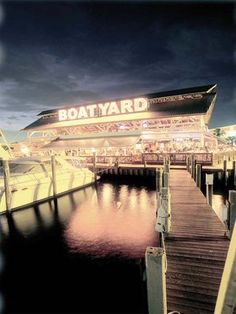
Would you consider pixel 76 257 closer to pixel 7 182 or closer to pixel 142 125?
pixel 7 182

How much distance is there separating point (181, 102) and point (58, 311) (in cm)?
2841

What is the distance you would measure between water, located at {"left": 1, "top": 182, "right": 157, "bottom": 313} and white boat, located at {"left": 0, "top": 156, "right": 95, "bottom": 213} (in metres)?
0.94

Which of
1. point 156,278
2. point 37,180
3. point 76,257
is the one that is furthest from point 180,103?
point 156,278

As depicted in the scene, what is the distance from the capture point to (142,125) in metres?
32.2

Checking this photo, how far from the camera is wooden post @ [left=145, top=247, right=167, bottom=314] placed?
13.8 ft

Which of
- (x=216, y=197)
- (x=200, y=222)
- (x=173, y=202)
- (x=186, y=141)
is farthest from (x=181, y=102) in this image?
(x=200, y=222)

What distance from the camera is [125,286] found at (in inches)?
336

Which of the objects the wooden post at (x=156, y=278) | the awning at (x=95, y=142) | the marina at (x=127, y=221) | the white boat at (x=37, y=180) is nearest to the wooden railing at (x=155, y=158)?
the marina at (x=127, y=221)

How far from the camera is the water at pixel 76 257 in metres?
7.81

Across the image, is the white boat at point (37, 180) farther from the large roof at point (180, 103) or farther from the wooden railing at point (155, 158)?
the large roof at point (180, 103)

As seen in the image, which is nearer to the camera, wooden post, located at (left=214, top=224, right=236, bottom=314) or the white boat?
wooden post, located at (left=214, top=224, right=236, bottom=314)

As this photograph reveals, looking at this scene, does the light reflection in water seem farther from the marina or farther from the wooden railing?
the wooden railing

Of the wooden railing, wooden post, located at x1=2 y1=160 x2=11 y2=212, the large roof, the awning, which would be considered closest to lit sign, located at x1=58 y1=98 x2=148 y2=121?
the large roof

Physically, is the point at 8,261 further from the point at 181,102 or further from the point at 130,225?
the point at 181,102
